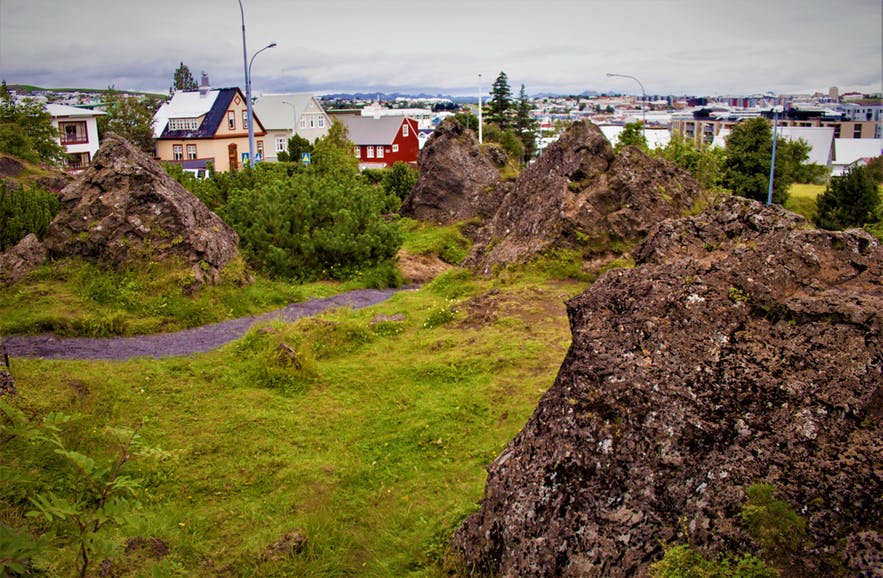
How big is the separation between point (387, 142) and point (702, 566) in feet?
223

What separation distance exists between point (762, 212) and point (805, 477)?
2.83 meters

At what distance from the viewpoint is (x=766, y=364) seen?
4.56 meters

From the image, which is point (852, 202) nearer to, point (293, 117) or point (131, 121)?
point (293, 117)

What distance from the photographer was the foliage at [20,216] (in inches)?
581

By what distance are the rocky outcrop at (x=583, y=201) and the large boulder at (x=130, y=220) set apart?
18.2 ft

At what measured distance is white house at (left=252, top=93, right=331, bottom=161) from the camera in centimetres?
6644

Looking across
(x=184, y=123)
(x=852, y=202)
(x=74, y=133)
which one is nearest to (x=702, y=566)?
(x=852, y=202)

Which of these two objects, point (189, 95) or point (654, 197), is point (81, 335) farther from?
point (189, 95)

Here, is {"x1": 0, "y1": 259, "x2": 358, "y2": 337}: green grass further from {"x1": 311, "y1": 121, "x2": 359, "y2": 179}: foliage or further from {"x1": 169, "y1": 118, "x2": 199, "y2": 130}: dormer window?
{"x1": 169, "y1": 118, "x2": 199, "y2": 130}: dormer window

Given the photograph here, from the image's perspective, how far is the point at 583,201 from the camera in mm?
14625

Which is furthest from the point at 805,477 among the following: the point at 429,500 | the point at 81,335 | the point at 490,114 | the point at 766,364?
the point at 490,114

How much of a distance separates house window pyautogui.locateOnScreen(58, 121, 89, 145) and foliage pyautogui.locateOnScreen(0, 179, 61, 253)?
43.6 meters

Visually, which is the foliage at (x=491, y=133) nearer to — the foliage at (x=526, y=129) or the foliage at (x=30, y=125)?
the foliage at (x=526, y=129)

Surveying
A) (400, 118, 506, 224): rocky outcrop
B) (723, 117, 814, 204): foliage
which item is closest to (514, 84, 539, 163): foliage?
(723, 117, 814, 204): foliage
